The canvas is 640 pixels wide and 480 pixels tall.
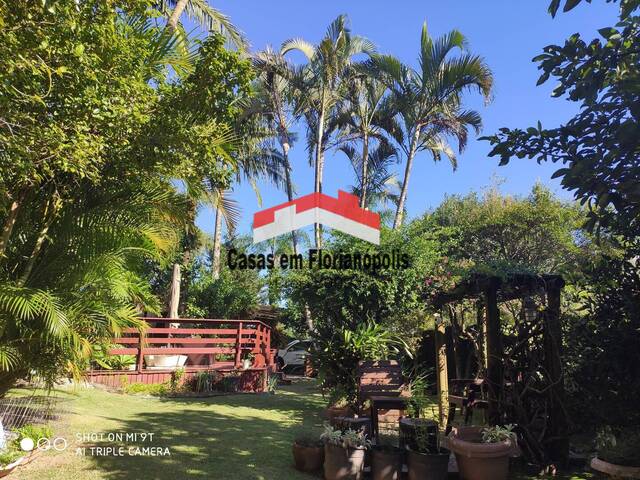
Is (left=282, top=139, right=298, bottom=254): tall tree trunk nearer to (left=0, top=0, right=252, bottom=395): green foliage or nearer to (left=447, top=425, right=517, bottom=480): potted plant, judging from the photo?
(left=0, top=0, right=252, bottom=395): green foliage

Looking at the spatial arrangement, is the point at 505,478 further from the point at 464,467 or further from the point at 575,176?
the point at 575,176

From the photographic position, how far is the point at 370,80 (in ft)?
46.1

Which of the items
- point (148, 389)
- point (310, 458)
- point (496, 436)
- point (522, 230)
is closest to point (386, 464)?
point (310, 458)

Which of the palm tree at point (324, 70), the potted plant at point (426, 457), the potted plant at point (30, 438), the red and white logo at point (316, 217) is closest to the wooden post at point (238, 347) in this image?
the red and white logo at point (316, 217)

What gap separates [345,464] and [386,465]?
0.37 metres

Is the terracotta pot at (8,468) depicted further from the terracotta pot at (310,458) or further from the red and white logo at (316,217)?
the red and white logo at (316,217)

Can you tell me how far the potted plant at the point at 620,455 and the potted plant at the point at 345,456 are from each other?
2.00 m

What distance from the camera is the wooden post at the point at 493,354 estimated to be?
503 cm

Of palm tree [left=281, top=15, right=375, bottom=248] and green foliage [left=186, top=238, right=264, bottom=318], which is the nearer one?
palm tree [left=281, top=15, right=375, bottom=248]

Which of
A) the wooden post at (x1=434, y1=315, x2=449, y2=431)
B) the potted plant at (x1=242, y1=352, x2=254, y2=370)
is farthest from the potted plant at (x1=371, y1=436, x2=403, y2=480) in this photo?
the potted plant at (x1=242, y1=352, x2=254, y2=370)

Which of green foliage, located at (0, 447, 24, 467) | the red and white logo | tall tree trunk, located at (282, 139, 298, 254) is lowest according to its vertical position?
green foliage, located at (0, 447, 24, 467)

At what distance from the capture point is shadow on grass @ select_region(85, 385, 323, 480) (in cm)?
427

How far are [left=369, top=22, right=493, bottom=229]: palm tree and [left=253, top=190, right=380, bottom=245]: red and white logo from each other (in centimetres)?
180

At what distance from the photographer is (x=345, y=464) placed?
13.4ft
